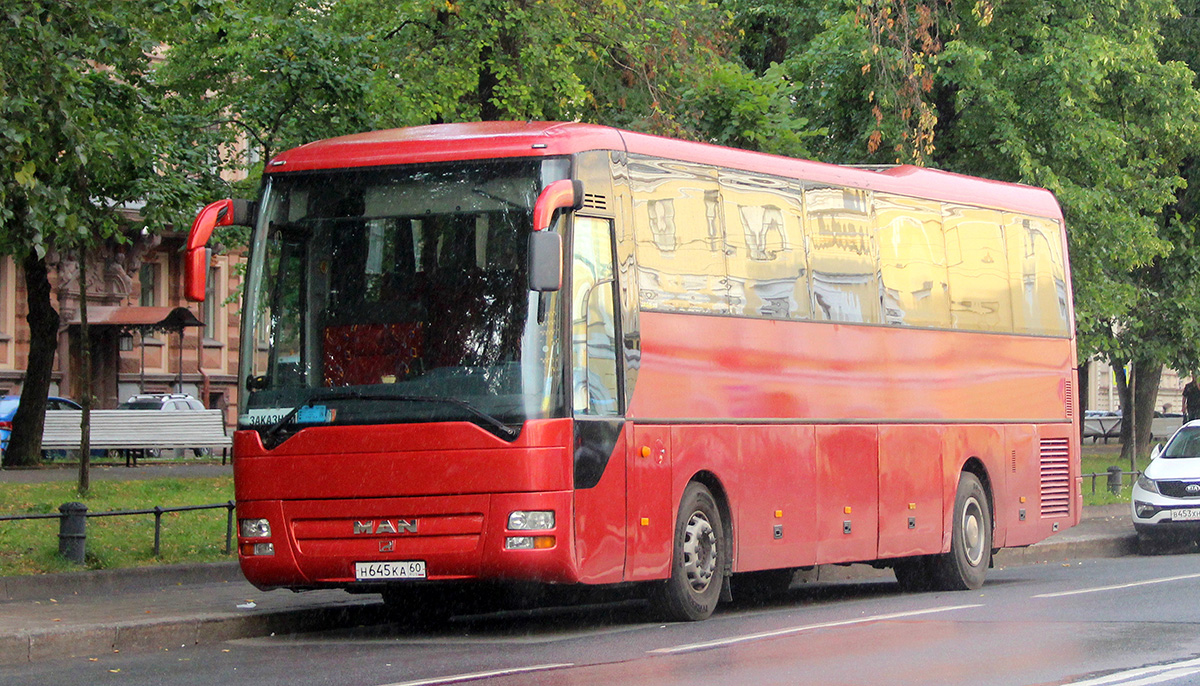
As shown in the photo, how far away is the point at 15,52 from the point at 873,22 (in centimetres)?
1141

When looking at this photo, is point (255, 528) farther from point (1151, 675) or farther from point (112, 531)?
point (1151, 675)

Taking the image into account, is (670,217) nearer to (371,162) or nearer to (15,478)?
(371,162)

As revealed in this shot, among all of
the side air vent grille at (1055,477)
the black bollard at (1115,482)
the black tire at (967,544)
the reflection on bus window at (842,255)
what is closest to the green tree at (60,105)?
the reflection on bus window at (842,255)

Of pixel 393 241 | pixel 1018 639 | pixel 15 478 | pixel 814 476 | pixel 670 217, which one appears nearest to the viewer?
pixel 1018 639

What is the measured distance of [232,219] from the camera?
506 inches

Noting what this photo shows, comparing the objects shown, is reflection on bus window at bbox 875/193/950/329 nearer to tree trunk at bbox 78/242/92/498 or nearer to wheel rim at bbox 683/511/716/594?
wheel rim at bbox 683/511/716/594

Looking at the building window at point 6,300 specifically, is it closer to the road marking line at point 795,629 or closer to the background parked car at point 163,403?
the background parked car at point 163,403

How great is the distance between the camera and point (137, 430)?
35688mm

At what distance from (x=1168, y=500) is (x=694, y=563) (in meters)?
11.5

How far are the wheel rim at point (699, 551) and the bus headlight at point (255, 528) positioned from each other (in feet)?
10.1

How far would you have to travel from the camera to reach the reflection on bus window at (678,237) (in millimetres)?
13180

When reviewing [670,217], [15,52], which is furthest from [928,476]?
[15,52]

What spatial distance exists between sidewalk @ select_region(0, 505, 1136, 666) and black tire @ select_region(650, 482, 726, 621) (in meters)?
2.62

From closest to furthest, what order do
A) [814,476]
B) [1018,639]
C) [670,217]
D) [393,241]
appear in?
1. [1018,639]
2. [393,241]
3. [670,217]
4. [814,476]
